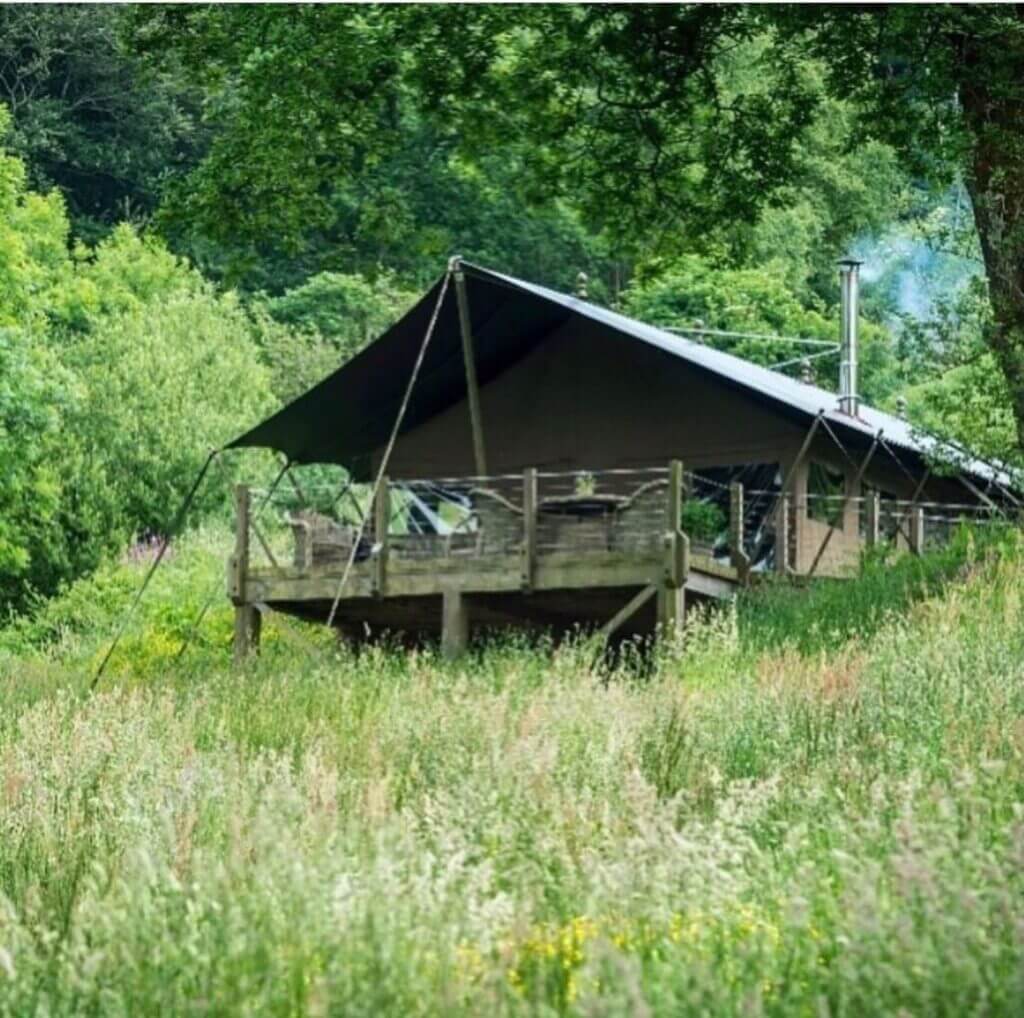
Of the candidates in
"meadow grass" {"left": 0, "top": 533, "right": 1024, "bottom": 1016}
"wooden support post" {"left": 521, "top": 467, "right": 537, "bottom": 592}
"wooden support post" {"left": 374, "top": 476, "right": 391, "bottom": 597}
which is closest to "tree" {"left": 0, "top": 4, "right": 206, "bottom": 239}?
"wooden support post" {"left": 374, "top": 476, "right": 391, "bottom": 597}

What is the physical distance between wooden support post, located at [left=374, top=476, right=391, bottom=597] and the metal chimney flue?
28.1ft

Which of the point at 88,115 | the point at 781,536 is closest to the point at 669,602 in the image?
the point at 781,536

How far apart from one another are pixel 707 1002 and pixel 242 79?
1688cm

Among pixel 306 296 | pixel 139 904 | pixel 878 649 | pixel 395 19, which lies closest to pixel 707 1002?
pixel 139 904

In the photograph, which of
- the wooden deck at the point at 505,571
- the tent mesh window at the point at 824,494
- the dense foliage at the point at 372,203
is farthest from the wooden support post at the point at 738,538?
the tent mesh window at the point at 824,494

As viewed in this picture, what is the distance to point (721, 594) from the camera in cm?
2028

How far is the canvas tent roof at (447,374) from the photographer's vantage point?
2198cm

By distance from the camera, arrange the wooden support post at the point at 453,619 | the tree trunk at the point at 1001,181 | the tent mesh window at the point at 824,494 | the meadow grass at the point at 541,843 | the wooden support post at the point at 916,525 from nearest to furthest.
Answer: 1. the meadow grass at the point at 541,843
2. the tree trunk at the point at 1001,181
3. the wooden support post at the point at 453,619
4. the wooden support post at the point at 916,525
5. the tent mesh window at the point at 824,494

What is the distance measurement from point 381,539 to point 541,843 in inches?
553

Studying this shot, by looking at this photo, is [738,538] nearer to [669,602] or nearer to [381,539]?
[669,602]

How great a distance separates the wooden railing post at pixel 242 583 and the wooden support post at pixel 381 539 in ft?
4.80

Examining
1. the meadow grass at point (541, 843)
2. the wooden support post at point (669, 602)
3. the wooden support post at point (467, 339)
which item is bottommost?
the meadow grass at point (541, 843)

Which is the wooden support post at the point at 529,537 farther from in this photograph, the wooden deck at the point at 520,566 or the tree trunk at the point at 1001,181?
the tree trunk at the point at 1001,181

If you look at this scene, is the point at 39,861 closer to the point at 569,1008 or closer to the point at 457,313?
the point at 569,1008
